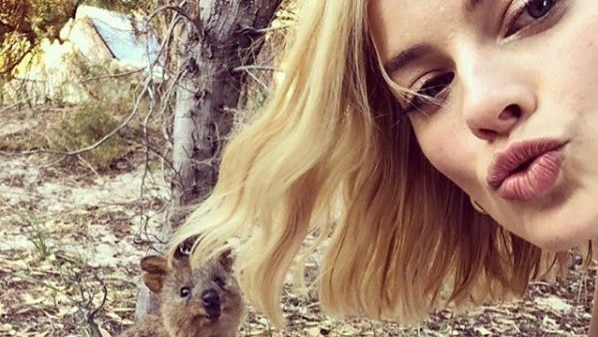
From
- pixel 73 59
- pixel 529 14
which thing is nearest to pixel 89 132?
pixel 73 59

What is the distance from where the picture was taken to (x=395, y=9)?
144cm

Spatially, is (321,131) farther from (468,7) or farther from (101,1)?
(101,1)

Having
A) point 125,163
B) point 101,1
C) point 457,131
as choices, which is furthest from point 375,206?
point 125,163

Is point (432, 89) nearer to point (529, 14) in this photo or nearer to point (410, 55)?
point (410, 55)

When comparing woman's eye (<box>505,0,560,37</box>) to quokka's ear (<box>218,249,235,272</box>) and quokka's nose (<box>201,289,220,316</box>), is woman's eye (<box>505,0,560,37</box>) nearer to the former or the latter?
quokka's ear (<box>218,249,235,272</box>)

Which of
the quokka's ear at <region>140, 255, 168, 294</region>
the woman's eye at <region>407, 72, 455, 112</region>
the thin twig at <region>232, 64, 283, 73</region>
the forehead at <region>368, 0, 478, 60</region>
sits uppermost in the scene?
the forehead at <region>368, 0, 478, 60</region>

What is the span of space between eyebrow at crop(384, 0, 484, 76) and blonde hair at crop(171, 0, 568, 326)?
7 centimetres

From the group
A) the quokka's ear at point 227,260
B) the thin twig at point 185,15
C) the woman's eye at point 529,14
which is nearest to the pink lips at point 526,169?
the woman's eye at point 529,14

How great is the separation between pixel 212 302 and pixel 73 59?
268cm

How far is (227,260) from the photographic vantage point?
7.14 ft

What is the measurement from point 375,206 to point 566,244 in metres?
0.62

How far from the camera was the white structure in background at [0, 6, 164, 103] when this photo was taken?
4301 mm

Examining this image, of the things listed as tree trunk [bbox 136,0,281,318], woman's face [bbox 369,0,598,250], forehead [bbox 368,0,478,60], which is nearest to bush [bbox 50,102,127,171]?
tree trunk [bbox 136,0,281,318]

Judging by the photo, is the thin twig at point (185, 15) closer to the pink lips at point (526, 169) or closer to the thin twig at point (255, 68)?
the thin twig at point (255, 68)
